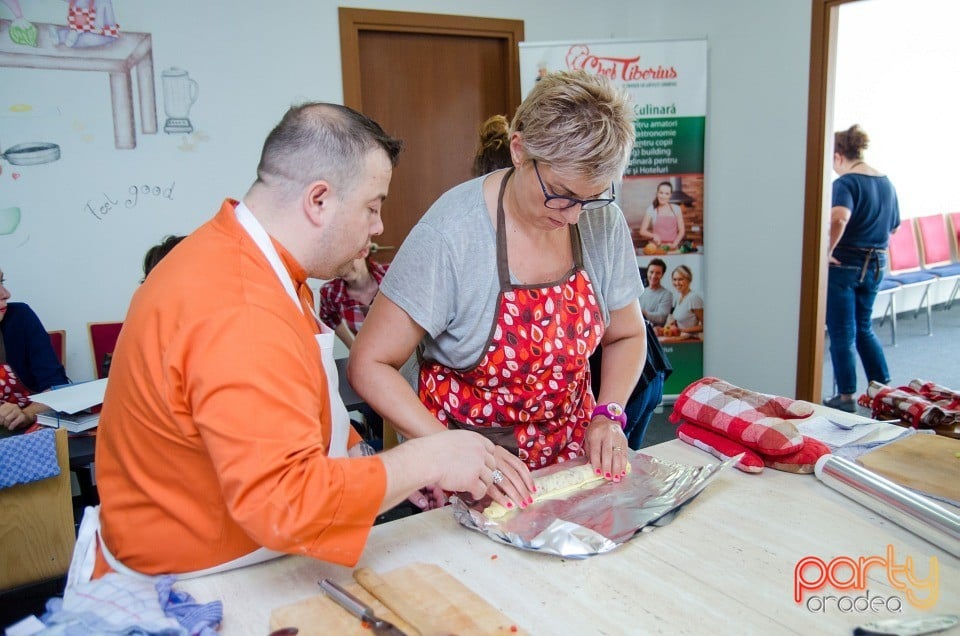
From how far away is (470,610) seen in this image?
105 centimetres

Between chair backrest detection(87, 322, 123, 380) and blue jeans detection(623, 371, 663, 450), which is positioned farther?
chair backrest detection(87, 322, 123, 380)

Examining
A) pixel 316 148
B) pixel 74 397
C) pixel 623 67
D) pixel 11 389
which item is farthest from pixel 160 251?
pixel 623 67

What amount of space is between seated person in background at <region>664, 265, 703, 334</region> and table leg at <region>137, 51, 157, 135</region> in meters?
3.29

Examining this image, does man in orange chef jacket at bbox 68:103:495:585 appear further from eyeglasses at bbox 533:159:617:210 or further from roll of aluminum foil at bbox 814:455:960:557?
roll of aluminum foil at bbox 814:455:960:557

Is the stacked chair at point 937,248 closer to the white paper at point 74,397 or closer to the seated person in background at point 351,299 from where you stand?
the seated person in background at point 351,299

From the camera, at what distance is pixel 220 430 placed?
0.94 metres

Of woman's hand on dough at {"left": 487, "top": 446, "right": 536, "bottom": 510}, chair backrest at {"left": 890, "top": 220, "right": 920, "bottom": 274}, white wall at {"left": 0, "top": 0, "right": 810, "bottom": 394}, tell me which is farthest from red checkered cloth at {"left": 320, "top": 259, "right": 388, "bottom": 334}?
chair backrest at {"left": 890, "top": 220, "right": 920, "bottom": 274}

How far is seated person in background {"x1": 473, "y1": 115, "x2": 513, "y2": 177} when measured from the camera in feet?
7.38

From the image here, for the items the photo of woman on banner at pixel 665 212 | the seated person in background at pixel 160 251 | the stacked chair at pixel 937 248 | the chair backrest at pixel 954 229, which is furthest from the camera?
the chair backrest at pixel 954 229

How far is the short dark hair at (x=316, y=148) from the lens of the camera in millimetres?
1165

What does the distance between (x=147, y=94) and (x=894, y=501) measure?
13.0ft

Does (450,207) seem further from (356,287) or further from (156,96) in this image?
(156,96)

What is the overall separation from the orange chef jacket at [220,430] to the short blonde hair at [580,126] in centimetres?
60

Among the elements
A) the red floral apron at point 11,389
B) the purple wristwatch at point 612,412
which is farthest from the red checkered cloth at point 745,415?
the red floral apron at point 11,389
